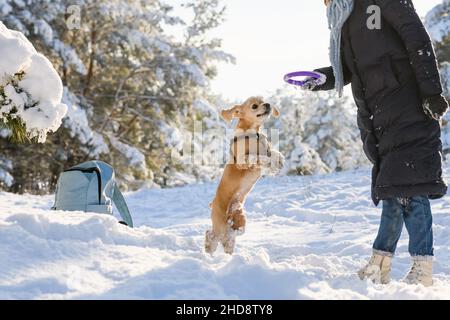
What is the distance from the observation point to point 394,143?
10.3 ft

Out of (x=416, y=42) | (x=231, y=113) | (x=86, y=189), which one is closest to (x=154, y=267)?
(x=416, y=42)

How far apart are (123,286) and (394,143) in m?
1.93

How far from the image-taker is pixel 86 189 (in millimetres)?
4879

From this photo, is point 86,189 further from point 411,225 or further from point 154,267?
point 411,225

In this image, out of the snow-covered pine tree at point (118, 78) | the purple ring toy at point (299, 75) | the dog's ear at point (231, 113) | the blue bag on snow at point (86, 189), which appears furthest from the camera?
the snow-covered pine tree at point (118, 78)

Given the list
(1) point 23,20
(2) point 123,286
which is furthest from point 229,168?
(1) point 23,20

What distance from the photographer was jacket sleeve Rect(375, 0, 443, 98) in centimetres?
299

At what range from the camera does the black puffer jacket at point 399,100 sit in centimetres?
304

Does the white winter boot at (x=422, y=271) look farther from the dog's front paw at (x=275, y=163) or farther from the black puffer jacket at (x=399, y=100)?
the dog's front paw at (x=275, y=163)

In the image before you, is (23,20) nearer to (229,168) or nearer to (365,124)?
(229,168)

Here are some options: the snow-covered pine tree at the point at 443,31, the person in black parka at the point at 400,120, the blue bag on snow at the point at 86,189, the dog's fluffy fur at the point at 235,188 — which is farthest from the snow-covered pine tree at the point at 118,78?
the person in black parka at the point at 400,120

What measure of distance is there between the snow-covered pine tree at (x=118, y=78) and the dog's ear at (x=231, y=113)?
8303mm

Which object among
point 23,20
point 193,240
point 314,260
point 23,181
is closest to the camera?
point 314,260

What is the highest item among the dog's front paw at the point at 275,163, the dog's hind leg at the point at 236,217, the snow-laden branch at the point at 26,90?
the snow-laden branch at the point at 26,90
